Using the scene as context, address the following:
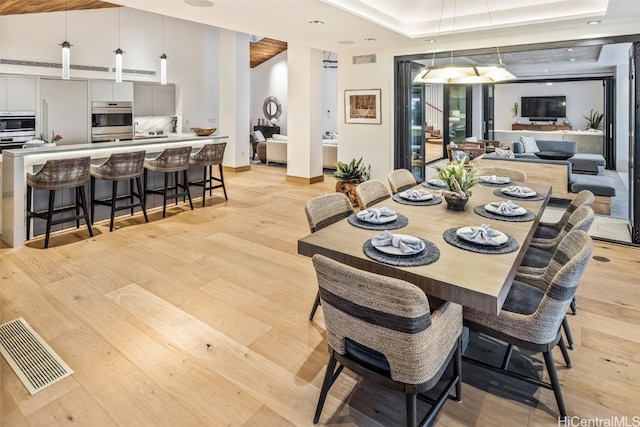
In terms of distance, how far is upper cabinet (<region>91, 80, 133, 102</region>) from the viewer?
7.83m

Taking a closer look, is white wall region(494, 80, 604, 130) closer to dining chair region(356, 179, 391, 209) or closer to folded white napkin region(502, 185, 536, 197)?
folded white napkin region(502, 185, 536, 197)

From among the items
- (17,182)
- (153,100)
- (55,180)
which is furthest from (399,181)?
(153,100)

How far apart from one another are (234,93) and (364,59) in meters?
3.51

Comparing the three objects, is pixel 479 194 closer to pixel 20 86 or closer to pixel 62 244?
pixel 62 244

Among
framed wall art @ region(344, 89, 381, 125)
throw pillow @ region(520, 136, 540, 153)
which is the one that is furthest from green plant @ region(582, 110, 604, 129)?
framed wall art @ region(344, 89, 381, 125)

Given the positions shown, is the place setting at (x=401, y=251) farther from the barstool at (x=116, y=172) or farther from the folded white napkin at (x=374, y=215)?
the barstool at (x=116, y=172)

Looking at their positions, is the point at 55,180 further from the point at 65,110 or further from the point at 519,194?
the point at 519,194

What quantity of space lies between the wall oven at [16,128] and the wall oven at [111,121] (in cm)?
106

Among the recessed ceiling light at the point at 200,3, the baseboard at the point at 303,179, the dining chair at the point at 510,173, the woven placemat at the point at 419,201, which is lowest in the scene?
the woven placemat at the point at 419,201

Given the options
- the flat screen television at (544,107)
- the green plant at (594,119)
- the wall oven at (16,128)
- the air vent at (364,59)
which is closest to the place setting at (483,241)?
the air vent at (364,59)

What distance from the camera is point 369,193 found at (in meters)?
3.29

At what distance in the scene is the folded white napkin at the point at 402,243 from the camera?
187 cm

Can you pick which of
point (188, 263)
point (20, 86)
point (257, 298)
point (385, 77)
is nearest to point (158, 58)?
point (20, 86)

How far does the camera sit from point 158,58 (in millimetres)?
8742
